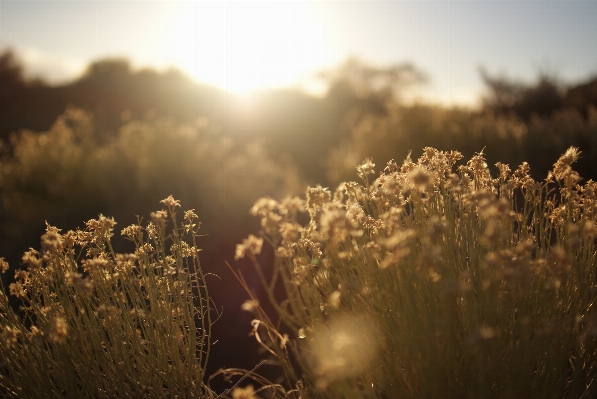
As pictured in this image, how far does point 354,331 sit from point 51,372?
4.15 ft

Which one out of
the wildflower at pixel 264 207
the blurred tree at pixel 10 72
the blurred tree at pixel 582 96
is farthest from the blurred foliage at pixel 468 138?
the blurred tree at pixel 10 72

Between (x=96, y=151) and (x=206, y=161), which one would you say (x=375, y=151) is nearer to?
(x=206, y=161)

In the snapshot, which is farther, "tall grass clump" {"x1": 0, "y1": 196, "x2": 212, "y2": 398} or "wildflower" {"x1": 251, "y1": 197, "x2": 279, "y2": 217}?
"tall grass clump" {"x1": 0, "y1": 196, "x2": 212, "y2": 398}

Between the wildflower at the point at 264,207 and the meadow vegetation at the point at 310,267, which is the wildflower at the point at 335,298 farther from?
the wildflower at the point at 264,207

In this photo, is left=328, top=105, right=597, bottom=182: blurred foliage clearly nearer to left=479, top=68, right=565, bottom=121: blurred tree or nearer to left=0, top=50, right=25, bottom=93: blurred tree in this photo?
A: left=479, top=68, right=565, bottom=121: blurred tree

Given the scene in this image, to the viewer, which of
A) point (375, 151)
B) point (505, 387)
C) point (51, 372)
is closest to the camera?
point (505, 387)

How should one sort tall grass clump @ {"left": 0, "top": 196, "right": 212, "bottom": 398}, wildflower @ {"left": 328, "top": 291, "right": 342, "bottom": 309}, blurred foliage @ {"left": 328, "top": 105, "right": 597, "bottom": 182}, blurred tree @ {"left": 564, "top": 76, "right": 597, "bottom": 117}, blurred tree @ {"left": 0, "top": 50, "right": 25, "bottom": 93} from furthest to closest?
1. blurred tree @ {"left": 0, "top": 50, "right": 25, "bottom": 93}
2. blurred tree @ {"left": 564, "top": 76, "right": 597, "bottom": 117}
3. blurred foliage @ {"left": 328, "top": 105, "right": 597, "bottom": 182}
4. tall grass clump @ {"left": 0, "top": 196, "right": 212, "bottom": 398}
5. wildflower @ {"left": 328, "top": 291, "right": 342, "bottom": 309}

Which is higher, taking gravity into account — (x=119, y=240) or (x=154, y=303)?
(x=154, y=303)

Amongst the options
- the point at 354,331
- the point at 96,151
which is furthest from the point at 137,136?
the point at 354,331

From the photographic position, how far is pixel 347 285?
1.75m

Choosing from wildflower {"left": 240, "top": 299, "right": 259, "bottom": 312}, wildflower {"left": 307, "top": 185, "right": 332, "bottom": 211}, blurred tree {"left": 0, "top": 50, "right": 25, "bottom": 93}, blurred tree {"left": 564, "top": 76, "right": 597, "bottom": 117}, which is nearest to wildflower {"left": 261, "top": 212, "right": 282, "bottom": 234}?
wildflower {"left": 240, "top": 299, "right": 259, "bottom": 312}

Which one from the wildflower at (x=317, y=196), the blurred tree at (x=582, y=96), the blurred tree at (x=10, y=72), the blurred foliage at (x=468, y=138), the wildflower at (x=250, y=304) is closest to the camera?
the wildflower at (x=250, y=304)

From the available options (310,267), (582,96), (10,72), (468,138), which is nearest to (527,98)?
(582,96)

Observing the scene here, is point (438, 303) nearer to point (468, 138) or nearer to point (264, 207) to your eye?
point (264, 207)
